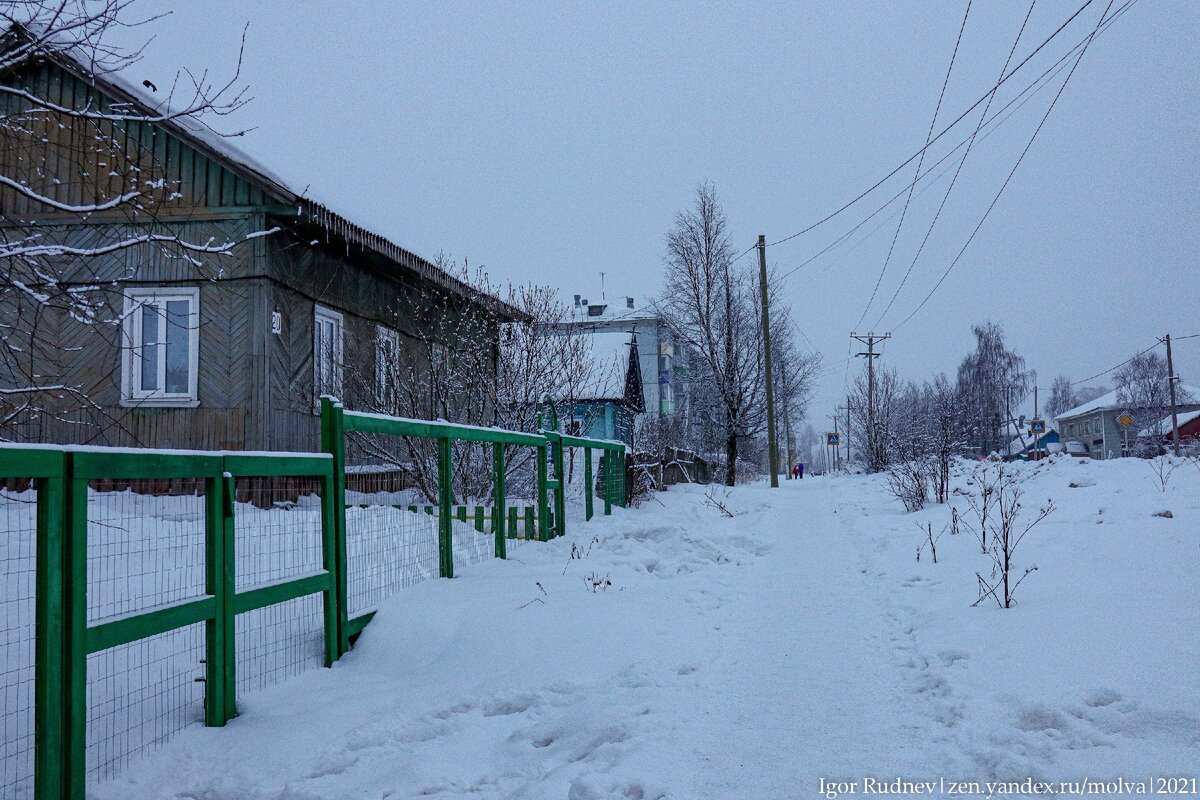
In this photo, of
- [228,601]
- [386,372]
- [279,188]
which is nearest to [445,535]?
[228,601]

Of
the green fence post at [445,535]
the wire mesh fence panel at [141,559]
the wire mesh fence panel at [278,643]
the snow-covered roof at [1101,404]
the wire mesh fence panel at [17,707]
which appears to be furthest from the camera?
the snow-covered roof at [1101,404]

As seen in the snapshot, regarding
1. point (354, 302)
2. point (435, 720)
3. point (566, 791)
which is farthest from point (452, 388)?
point (566, 791)

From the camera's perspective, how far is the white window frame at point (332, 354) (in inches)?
494

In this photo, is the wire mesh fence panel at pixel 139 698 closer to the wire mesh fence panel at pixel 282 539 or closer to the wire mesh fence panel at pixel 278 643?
the wire mesh fence panel at pixel 278 643

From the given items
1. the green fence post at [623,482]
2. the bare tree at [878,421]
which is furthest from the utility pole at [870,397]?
the green fence post at [623,482]

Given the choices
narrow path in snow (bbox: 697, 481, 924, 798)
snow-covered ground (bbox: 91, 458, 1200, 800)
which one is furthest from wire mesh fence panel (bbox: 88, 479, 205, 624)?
narrow path in snow (bbox: 697, 481, 924, 798)

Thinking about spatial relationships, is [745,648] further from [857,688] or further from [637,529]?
[637,529]

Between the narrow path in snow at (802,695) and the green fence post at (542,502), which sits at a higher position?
the green fence post at (542,502)

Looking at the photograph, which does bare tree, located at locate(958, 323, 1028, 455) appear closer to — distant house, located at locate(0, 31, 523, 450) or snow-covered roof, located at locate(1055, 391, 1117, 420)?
snow-covered roof, located at locate(1055, 391, 1117, 420)

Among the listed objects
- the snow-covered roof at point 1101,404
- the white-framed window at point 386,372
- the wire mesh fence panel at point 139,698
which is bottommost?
the wire mesh fence panel at point 139,698

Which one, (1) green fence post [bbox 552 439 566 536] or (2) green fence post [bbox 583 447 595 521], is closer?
(1) green fence post [bbox 552 439 566 536]

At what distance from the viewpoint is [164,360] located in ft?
39.0

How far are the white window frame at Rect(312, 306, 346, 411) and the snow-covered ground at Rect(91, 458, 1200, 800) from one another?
6436 mm

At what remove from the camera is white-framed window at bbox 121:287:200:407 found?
38.7 ft
